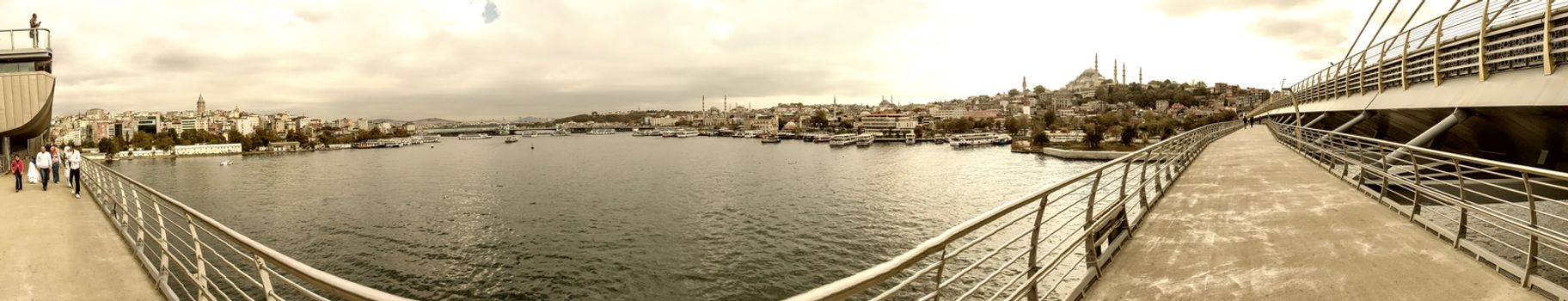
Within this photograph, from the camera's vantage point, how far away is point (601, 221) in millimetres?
22891

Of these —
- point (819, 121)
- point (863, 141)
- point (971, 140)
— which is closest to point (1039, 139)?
point (971, 140)

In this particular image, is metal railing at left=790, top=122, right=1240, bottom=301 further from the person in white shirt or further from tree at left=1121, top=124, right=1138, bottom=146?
tree at left=1121, top=124, right=1138, bottom=146

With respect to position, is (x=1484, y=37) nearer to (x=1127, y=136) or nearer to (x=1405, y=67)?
(x=1405, y=67)

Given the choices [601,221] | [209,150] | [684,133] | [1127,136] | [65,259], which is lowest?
[601,221]

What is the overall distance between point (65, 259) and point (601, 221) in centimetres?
1866

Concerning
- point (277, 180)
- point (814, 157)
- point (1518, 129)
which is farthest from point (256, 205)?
point (814, 157)

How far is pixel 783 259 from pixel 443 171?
40650mm

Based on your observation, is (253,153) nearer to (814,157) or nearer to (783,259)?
(814,157)

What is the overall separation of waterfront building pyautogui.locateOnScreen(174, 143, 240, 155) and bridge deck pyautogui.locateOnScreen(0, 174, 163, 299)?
95466 millimetres

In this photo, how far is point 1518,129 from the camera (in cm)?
868

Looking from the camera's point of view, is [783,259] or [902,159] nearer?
[783,259]

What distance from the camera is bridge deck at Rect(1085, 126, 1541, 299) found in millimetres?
2840

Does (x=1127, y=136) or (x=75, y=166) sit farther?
(x=1127, y=136)

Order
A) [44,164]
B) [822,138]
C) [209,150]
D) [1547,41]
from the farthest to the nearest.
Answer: [822,138] → [209,150] → [44,164] → [1547,41]
